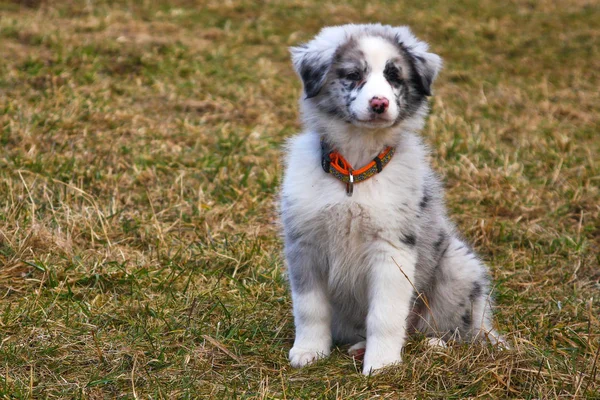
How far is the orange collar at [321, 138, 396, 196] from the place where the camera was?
3490 millimetres

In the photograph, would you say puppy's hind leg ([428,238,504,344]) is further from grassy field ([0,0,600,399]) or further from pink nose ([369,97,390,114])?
pink nose ([369,97,390,114])

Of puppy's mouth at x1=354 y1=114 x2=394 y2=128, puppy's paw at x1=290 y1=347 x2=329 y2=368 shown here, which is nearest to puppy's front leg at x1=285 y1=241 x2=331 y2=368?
puppy's paw at x1=290 y1=347 x2=329 y2=368

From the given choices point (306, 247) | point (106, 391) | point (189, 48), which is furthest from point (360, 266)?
point (189, 48)

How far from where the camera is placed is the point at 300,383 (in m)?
3.34

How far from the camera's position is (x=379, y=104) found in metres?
3.34

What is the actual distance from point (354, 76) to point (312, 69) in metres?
0.22

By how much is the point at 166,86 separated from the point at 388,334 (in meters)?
4.73

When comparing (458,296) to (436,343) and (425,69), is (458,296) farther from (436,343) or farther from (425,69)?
(425,69)

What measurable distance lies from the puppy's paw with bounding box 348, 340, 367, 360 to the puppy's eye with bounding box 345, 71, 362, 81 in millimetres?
1205

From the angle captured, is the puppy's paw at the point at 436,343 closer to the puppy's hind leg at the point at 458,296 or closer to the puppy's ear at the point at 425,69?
the puppy's hind leg at the point at 458,296

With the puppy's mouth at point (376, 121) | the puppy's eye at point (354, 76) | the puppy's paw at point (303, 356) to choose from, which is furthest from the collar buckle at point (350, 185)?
the puppy's paw at point (303, 356)

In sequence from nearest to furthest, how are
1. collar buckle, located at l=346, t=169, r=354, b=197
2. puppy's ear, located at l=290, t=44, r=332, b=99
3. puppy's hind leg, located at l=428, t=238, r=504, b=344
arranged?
collar buckle, located at l=346, t=169, r=354, b=197 < puppy's ear, located at l=290, t=44, r=332, b=99 < puppy's hind leg, located at l=428, t=238, r=504, b=344

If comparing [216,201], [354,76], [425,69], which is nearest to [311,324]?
[354,76]

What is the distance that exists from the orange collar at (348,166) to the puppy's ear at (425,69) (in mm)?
319
